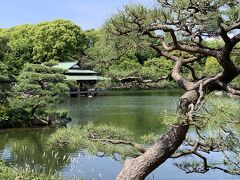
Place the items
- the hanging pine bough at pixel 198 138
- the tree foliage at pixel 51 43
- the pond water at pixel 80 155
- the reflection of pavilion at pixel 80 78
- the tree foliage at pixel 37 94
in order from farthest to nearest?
1. the tree foliage at pixel 51 43
2. the reflection of pavilion at pixel 80 78
3. the tree foliage at pixel 37 94
4. the pond water at pixel 80 155
5. the hanging pine bough at pixel 198 138

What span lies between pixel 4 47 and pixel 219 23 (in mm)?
12441

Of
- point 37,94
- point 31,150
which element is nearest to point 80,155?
point 31,150

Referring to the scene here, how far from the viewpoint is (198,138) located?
3.35 meters

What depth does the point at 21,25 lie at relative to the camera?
40.3m

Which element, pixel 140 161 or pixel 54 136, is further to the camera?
pixel 54 136

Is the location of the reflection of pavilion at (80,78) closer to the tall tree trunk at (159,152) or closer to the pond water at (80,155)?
the pond water at (80,155)

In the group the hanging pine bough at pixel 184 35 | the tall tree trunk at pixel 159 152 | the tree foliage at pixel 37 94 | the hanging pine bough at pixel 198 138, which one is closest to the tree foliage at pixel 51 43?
the tree foliage at pixel 37 94

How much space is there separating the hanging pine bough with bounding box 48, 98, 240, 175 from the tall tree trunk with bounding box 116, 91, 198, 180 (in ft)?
0.52

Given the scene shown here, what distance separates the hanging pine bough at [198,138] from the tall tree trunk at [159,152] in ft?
0.52

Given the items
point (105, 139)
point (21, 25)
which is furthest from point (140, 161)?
point (21, 25)

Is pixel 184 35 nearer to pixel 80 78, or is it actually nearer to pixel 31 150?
pixel 31 150

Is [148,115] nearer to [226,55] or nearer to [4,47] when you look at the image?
[4,47]

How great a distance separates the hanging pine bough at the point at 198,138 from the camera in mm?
2342

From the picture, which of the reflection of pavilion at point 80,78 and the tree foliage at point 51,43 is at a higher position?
the tree foliage at point 51,43
